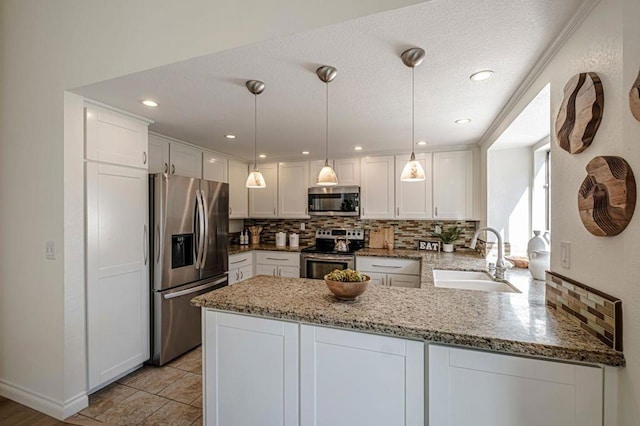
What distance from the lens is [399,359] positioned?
1.22 m

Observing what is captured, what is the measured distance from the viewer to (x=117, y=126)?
7.68ft

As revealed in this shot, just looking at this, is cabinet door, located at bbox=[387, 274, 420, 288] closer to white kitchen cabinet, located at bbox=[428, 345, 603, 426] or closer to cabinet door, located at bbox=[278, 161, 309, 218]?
cabinet door, located at bbox=[278, 161, 309, 218]

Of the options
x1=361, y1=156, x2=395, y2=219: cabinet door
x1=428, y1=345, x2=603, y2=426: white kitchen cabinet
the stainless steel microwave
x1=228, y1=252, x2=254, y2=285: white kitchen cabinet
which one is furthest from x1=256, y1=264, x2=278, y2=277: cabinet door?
x1=428, y1=345, x2=603, y2=426: white kitchen cabinet

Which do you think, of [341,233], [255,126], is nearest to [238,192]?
[341,233]

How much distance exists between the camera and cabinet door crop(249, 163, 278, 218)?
14.6 ft

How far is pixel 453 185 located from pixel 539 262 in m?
1.65

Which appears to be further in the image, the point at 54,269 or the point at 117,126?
the point at 117,126

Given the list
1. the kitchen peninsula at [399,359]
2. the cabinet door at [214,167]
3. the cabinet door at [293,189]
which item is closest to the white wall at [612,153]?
the kitchen peninsula at [399,359]

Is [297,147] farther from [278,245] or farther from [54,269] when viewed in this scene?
[54,269]

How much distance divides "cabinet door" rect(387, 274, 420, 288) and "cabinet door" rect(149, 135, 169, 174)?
9.26 ft

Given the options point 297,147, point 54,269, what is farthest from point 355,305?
point 297,147

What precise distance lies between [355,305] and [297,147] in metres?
2.55

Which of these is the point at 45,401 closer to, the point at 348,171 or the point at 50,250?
the point at 50,250

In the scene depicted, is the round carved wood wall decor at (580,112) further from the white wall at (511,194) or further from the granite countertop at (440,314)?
the white wall at (511,194)
